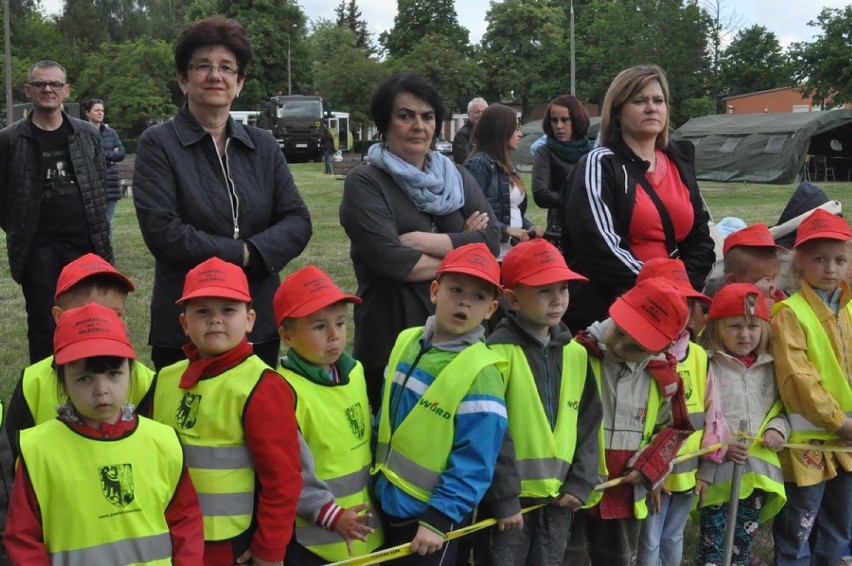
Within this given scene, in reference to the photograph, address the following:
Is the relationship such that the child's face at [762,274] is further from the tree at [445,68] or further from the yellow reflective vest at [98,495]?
the tree at [445,68]

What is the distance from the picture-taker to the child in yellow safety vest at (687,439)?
4094mm

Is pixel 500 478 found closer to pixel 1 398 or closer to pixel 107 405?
pixel 107 405

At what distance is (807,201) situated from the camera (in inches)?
239

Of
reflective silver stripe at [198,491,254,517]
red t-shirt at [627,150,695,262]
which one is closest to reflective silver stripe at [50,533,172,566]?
reflective silver stripe at [198,491,254,517]

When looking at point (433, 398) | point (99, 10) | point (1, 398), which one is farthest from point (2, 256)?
point (99, 10)

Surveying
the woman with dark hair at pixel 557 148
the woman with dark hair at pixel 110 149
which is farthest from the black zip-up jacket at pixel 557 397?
the woman with dark hair at pixel 110 149

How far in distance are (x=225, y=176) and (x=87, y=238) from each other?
7.76 ft

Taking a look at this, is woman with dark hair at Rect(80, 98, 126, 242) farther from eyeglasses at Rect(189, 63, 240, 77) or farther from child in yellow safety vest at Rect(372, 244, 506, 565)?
child in yellow safety vest at Rect(372, 244, 506, 565)

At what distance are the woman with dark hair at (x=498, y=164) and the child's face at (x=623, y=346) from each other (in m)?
2.14

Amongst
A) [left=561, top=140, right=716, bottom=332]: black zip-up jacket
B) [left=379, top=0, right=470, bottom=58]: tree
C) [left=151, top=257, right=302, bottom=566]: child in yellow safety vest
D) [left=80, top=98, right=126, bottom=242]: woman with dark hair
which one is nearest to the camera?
[left=151, top=257, right=302, bottom=566]: child in yellow safety vest

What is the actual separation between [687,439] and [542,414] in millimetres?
866

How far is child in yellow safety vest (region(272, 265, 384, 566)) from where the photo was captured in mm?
3270

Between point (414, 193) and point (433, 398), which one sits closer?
point (433, 398)

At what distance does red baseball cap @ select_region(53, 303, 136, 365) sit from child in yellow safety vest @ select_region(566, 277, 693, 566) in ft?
6.05
